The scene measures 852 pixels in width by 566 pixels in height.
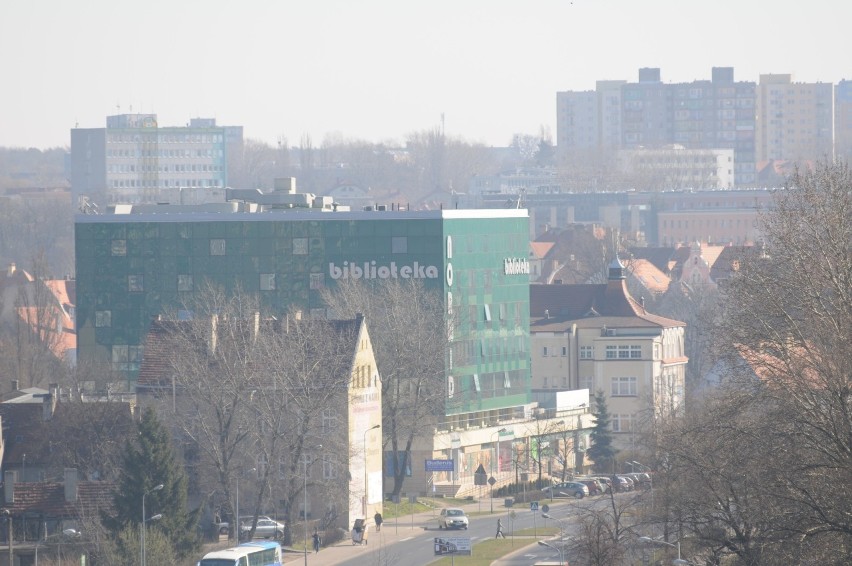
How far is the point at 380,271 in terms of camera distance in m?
102

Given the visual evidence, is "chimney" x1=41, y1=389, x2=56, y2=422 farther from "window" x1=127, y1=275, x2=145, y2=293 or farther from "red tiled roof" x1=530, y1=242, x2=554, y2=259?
"red tiled roof" x1=530, y1=242, x2=554, y2=259

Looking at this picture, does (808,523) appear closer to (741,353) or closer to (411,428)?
(741,353)

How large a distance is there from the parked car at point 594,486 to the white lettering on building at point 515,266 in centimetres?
1423

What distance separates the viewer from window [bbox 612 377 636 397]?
374ft

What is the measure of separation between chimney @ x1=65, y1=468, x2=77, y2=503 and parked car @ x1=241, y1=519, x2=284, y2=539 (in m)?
6.97

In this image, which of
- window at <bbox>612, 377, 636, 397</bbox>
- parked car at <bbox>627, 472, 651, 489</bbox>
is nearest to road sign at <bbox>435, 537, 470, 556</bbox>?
parked car at <bbox>627, 472, 651, 489</bbox>

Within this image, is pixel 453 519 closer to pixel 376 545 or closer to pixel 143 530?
pixel 376 545

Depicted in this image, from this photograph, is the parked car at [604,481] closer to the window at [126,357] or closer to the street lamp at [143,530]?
the window at [126,357]

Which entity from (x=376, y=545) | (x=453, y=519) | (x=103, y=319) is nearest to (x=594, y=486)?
(x=453, y=519)

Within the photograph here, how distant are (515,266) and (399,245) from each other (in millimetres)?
8212

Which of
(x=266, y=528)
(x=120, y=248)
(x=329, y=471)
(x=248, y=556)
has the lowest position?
(x=266, y=528)

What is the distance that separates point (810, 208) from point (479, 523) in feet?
111

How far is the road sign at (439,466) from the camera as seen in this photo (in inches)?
Answer: 3457

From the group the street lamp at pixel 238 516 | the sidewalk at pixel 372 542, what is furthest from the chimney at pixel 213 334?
the sidewalk at pixel 372 542
